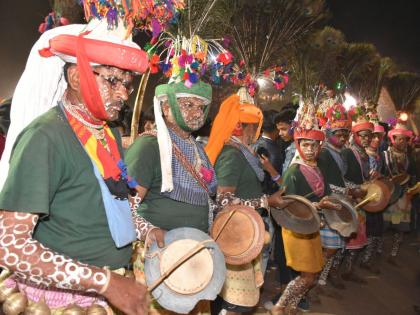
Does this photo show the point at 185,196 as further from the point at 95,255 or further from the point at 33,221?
the point at 33,221

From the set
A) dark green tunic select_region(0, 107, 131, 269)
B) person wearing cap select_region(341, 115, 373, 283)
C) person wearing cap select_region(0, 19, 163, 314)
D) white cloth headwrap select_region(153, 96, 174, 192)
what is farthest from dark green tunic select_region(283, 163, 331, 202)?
dark green tunic select_region(0, 107, 131, 269)

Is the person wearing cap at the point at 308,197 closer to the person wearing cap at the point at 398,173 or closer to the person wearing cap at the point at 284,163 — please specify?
the person wearing cap at the point at 284,163

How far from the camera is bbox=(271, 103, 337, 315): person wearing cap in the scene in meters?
4.94

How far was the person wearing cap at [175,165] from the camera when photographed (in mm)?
2963

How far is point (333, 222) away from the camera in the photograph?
16.4ft

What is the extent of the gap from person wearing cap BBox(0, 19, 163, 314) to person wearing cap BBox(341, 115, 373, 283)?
5.28m

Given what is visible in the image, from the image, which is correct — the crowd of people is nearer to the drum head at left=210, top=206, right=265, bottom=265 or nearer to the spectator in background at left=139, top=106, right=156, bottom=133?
the drum head at left=210, top=206, right=265, bottom=265

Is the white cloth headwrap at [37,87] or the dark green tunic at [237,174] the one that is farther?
the dark green tunic at [237,174]

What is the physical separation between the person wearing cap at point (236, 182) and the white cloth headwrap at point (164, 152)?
3.39ft

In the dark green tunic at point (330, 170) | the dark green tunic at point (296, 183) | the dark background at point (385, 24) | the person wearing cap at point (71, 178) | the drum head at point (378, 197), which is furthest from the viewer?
the dark background at point (385, 24)

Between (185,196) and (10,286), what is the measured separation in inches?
52.0

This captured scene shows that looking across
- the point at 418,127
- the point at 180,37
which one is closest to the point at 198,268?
the point at 180,37

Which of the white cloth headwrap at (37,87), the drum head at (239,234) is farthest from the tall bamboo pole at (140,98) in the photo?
the white cloth headwrap at (37,87)

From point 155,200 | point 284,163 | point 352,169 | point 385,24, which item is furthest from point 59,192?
point 385,24
